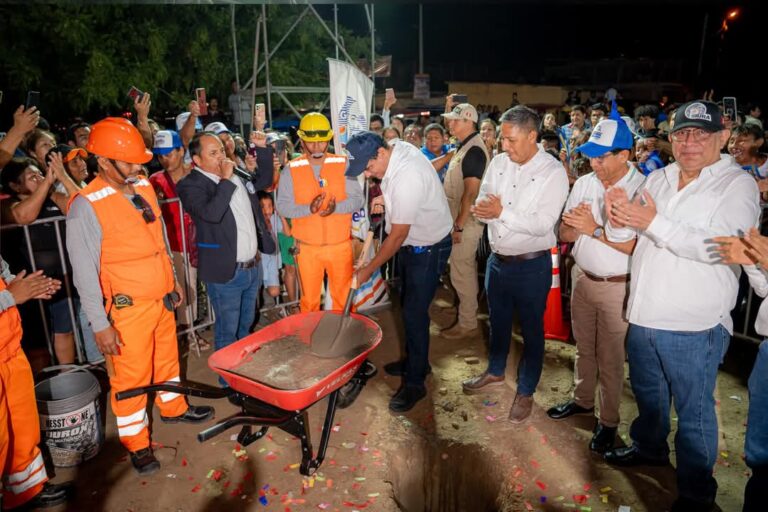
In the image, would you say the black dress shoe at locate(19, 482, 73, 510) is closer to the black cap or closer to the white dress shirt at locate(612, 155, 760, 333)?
the white dress shirt at locate(612, 155, 760, 333)

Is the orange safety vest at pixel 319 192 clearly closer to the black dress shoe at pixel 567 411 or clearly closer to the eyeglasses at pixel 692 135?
the black dress shoe at pixel 567 411

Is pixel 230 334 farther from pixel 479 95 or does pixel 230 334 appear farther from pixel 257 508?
pixel 479 95

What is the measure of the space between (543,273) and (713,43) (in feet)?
103

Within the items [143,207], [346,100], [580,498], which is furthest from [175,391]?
[346,100]

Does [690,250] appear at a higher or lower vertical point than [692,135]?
lower

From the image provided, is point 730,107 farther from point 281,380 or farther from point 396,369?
point 281,380

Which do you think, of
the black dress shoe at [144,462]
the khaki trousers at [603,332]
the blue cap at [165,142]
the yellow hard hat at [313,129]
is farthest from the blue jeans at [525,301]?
the blue cap at [165,142]

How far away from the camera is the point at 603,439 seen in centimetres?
398

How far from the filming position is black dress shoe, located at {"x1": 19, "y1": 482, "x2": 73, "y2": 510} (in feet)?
11.5

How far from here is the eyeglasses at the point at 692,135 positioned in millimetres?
2920

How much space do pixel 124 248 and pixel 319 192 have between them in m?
1.90

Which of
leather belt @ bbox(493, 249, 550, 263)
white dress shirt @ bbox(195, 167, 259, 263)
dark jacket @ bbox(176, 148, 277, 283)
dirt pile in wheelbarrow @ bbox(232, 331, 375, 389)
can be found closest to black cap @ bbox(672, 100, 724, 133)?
leather belt @ bbox(493, 249, 550, 263)

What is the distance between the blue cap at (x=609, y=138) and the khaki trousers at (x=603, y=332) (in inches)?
38.8

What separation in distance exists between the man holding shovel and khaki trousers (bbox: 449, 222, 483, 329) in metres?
1.51
